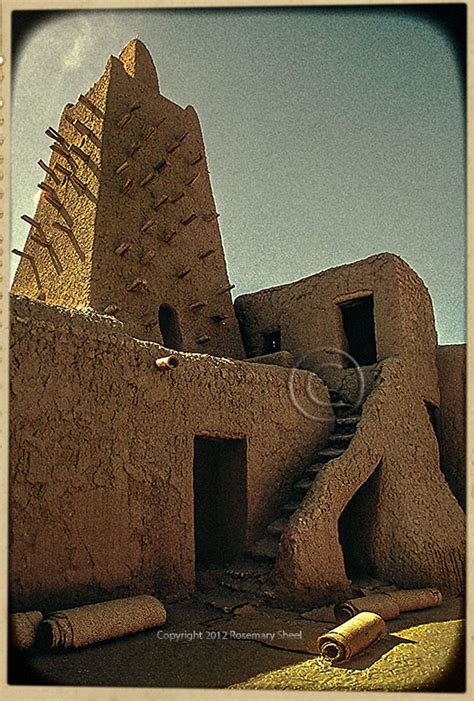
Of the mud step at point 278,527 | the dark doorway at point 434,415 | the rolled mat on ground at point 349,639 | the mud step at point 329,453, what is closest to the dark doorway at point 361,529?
the mud step at point 329,453

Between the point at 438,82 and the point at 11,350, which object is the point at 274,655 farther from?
the point at 438,82

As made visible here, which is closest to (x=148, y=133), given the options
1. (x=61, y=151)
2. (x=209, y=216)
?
(x=61, y=151)

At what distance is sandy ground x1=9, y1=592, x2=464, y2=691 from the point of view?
13.6ft

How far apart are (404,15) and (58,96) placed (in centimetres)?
289

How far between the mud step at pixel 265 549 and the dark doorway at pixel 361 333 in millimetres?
4238

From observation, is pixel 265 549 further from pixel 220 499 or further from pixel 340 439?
pixel 340 439

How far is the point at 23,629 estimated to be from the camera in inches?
168

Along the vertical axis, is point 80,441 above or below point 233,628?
above

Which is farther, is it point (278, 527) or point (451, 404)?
point (451, 404)

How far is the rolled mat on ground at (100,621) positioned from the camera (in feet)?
14.3

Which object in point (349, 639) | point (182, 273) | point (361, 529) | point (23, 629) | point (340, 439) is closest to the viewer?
point (23, 629)

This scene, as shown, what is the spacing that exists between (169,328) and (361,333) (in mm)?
3310
